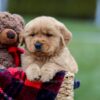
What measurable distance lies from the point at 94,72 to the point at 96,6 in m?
9.43

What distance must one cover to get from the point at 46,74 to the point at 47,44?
0.11m

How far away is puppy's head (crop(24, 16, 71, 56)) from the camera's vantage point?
2.46 meters

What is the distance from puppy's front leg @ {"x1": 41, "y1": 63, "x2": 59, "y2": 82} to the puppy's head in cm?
4

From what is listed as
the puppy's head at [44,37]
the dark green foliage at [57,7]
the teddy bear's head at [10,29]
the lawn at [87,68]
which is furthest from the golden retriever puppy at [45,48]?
the dark green foliage at [57,7]

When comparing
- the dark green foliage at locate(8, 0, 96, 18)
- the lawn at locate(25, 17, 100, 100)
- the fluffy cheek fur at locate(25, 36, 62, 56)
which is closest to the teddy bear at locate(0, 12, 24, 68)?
the fluffy cheek fur at locate(25, 36, 62, 56)

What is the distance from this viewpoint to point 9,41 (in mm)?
2604

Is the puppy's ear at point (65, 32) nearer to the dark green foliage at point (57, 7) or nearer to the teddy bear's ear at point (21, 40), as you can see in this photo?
the teddy bear's ear at point (21, 40)

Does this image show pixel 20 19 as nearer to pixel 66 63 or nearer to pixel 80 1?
pixel 66 63

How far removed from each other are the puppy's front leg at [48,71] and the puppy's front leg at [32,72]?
2cm

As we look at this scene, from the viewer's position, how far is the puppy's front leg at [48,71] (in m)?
2.42

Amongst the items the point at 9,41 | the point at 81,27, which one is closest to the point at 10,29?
the point at 9,41

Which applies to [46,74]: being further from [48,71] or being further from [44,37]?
[44,37]

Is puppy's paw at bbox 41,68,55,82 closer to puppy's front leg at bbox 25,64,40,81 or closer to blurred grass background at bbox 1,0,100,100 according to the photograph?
puppy's front leg at bbox 25,64,40,81

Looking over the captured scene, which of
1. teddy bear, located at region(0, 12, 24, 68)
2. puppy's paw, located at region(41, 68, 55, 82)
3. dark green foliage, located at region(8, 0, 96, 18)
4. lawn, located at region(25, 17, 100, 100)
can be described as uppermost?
teddy bear, located at region(0, 12, 24, 68)
